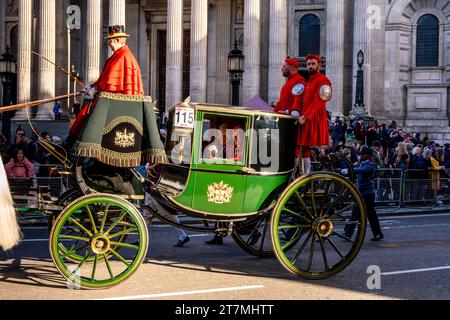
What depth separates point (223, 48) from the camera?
4194 centimetres

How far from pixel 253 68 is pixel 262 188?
93.4ft

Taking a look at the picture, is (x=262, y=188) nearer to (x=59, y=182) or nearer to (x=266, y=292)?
(x=266, y=292)

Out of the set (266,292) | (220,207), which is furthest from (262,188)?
(266,292)

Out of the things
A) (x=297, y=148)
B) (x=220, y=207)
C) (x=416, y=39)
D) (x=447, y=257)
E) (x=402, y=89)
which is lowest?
(x=447, y=257)

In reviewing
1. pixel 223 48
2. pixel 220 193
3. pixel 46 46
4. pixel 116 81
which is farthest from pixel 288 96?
pixel 223 48

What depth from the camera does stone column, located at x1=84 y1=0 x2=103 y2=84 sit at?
123 ft

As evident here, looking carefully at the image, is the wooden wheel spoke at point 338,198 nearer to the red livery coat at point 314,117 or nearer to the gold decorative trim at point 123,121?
the red livery coat at point 314,117

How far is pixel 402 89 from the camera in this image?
128 feet

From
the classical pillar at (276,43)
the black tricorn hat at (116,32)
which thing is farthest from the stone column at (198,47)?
the black tricorn hat at (116,32)

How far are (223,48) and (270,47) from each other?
5454 mm

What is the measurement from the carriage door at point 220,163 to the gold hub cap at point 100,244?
1173 mm

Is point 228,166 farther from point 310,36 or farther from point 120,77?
point 310,36

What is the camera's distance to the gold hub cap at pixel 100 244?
764 cm
